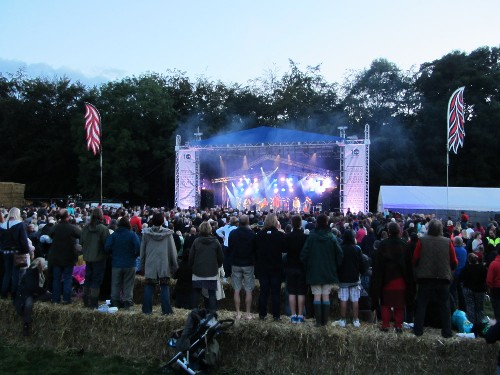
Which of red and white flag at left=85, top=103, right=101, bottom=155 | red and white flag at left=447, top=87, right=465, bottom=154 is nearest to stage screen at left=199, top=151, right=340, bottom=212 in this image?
red and white flag at left=85, top=103, right=101, bottom=155

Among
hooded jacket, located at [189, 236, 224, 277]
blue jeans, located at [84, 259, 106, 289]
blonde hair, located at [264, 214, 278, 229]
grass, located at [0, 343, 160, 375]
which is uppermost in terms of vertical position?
blonde hair, located at [264, 214, 278, 229]

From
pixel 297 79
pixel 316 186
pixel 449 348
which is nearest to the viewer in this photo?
pixel 449 348

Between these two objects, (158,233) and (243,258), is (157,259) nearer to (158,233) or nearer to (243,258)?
(158,233)

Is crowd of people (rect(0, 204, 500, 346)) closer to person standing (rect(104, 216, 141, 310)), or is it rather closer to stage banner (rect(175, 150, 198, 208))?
person standing (rect(104, 216, 141, 310))

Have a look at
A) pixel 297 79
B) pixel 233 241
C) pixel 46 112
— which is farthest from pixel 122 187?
pixel 233 241

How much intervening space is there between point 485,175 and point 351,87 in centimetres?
1278

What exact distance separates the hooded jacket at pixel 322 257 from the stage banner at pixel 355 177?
17.0 m

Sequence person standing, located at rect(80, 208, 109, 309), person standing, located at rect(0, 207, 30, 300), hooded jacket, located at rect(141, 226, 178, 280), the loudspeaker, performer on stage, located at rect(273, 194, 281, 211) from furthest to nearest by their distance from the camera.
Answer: the loudspeaker, performer on stage, located at rect(273, 194, 281, 211), person standing, located at rect(0, 207, 30, 300), person standing, located at rect(80, 208, 109, 309), hooded jacket, located at rect(141, 226, 178, 280)

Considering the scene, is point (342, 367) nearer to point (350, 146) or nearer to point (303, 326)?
point (303, 326)

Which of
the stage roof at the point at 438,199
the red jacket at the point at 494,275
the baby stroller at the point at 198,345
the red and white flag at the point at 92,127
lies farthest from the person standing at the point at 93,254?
the stage roof at the point at 438,199

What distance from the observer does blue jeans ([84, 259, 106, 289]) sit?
7340mm

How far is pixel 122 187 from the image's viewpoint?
3275cm

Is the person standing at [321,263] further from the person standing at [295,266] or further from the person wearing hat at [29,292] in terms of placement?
the person wearing hat at [29,292]

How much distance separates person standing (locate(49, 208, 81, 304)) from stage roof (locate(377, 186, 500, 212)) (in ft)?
54.8
